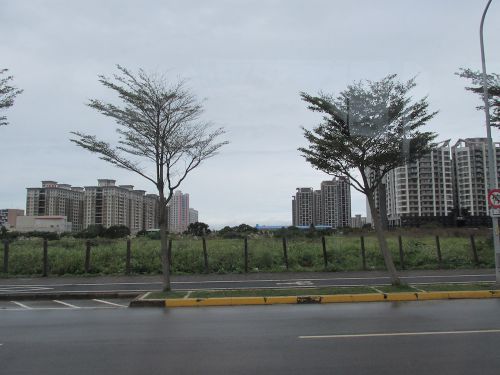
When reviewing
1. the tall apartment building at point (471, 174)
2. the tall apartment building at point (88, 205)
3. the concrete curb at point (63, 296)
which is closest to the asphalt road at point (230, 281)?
the concrete curb at point (63, 296)

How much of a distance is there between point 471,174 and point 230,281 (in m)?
22.7

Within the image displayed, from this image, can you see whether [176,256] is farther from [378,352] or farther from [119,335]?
[378,352]

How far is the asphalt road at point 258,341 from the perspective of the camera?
580 centimetres

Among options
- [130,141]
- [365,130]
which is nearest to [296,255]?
[365,130]

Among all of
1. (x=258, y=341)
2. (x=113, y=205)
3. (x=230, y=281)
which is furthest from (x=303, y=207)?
(x=258, y=341)

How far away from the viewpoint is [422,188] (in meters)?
35.4

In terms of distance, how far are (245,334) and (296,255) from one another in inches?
608

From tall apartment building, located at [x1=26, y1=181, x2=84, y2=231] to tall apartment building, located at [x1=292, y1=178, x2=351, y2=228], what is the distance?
24.8 meters

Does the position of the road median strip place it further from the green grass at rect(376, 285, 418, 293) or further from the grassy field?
the grassy field

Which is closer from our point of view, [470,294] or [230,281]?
[470,294]

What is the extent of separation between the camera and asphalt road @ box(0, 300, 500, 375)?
19.0ft

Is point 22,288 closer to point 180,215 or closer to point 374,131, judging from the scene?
point 374,131

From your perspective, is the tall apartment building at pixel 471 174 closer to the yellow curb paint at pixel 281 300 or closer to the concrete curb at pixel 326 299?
the concrete curb at pixel 326 299

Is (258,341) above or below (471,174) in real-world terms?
below
